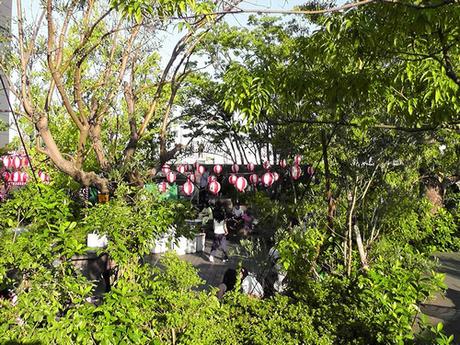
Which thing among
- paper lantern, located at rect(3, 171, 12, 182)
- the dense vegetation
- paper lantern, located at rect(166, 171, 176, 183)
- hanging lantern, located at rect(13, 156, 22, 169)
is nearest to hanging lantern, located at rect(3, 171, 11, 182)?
paper lantern, located at rect(3, 171, 12, 182)

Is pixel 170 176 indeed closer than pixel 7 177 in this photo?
Yes

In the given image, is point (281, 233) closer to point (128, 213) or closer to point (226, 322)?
point (226, 322)

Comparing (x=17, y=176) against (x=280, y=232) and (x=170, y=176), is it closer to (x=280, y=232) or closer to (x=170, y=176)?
(x=170, y=176)

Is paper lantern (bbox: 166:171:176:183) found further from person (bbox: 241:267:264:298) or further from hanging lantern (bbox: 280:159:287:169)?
person (bbox: 241:267:264:298)

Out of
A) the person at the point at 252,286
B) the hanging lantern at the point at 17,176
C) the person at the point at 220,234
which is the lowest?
the person at the point at 220,234

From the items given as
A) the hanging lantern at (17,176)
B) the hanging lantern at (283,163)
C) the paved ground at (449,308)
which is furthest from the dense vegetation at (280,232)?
the hanging lantern at (17,176)

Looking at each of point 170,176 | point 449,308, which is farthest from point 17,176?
point 449,308

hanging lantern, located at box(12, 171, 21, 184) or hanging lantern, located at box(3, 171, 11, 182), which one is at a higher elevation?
hanging lantern, located at box(12, 171, 21, 184)

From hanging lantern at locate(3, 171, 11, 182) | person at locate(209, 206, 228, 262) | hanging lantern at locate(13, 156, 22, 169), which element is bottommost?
person at locate(209, 206, 228, 262)

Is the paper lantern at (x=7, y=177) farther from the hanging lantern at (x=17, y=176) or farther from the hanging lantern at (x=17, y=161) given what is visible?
the hanging lantern at (x=17, y=161)

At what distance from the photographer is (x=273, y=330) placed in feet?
12.3

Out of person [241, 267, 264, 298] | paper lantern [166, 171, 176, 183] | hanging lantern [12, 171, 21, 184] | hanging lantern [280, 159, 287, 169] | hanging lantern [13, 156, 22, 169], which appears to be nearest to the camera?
person [241, 267, 264, 298]

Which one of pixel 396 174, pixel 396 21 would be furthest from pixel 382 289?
pixel 396 174

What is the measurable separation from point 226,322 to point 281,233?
80.1 inches
